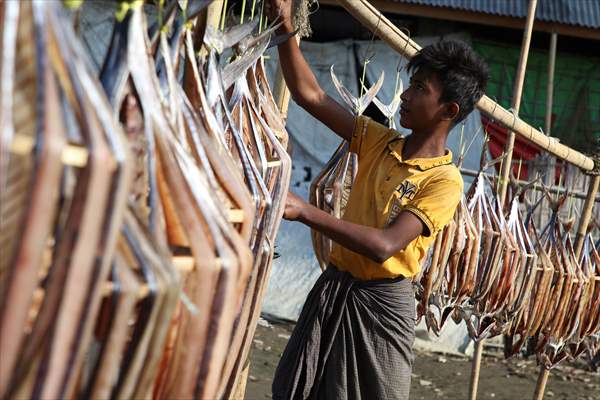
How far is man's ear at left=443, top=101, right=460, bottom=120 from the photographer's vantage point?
276cm

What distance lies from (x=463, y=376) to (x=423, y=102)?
5.30 metres

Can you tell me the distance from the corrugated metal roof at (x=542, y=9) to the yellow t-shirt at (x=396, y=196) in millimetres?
5950

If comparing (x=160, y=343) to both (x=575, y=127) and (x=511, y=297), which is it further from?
(x=575, y=127)

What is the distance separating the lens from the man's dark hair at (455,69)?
108 inches

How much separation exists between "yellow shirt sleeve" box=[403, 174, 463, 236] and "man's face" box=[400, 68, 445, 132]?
218 mm

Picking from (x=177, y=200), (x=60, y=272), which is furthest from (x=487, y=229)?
(x=60, y=272)

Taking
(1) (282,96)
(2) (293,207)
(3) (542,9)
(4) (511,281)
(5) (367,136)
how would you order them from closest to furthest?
(2) (293,207) < (5) (367,136) < (1) (282,96) < (4) (511,281) < (3) (542,9)

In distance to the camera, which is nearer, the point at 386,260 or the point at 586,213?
the point at 386,260

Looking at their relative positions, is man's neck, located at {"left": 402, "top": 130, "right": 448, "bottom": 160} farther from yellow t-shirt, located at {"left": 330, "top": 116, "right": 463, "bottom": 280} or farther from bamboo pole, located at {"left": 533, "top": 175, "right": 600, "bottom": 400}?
bamboo pole, located at {"left": 533, "top": 175, "right": 600, "bottom": 400}

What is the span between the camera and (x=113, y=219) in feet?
3.82

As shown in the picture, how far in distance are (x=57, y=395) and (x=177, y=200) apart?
41 cm

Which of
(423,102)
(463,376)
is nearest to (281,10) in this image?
(423,102)

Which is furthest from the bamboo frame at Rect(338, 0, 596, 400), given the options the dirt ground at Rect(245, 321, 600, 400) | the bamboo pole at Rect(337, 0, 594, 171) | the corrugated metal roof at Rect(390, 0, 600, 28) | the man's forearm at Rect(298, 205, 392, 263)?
the corrugated metal roof at Rect(390, 0, 600, 28)

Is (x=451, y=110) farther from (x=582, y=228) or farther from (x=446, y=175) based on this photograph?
(x=582, y=228)
